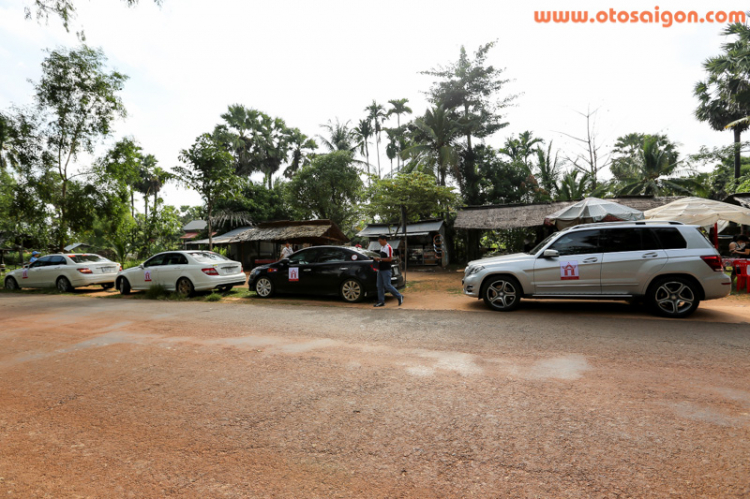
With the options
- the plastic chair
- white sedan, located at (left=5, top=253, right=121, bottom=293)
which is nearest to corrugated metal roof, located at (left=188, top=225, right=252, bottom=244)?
white sedan, located at (left=5, top=253, right=121, bottom=293)

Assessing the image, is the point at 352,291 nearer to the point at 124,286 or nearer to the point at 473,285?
the point at 473,285

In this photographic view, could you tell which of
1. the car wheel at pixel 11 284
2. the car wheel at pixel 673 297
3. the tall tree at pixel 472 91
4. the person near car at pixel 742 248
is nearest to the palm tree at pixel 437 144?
the tall tree at pixel 472 91

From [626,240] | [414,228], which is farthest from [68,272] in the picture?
[626,240]

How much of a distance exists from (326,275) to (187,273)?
4320 mm

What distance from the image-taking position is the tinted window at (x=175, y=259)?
Result: 11.3 metres

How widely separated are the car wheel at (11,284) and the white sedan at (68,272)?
67cm

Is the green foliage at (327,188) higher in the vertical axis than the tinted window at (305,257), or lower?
higher

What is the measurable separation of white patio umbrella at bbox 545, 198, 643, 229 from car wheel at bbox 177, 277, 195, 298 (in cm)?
1282

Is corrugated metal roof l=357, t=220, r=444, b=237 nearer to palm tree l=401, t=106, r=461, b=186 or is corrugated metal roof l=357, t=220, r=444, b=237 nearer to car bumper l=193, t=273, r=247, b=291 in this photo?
palm tree l=401, t=106, r=461, b=186

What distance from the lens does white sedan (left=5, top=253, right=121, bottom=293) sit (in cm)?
1382

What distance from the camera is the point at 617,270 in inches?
281

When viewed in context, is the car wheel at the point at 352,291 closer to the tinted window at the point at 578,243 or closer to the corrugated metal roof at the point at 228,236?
→ the tinted window at the point at 578,243

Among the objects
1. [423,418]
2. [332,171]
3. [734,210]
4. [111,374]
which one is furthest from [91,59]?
[734,210]

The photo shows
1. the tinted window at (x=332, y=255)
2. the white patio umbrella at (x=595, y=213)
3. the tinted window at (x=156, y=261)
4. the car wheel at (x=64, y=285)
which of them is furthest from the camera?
the car wheel at (x=64, y=285)
